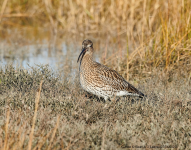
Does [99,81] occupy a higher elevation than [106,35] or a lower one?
lower

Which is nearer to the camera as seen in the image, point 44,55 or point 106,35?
point 44,55

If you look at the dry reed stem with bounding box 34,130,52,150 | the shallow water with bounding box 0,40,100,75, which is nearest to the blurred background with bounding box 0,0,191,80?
the shallow water with bounding box 0,40,100,75

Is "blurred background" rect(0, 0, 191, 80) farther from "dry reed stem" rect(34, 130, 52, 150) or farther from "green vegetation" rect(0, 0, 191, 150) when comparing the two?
"dry reed stem" rect(34, 130, 52, 150)

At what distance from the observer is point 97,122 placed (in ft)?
14.2

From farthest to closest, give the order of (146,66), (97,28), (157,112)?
1. (97,28)
2. (146,66)
3. (157,112)

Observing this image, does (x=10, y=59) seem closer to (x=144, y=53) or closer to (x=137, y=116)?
(x=144, y=53)

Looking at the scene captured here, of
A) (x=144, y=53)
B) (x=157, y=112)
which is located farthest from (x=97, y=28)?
(x=157, y=112)

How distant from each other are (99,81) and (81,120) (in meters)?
1.18

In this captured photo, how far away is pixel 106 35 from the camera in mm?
12836

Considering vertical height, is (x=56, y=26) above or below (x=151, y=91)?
above

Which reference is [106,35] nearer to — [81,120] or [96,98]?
[96,98]

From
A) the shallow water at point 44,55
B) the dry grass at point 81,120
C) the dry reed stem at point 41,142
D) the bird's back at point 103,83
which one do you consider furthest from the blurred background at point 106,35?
the dry reed stem at point 41,142

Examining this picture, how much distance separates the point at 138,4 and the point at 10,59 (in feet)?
17.9

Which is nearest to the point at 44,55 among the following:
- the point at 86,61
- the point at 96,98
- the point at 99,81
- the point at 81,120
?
the point at 96,98
